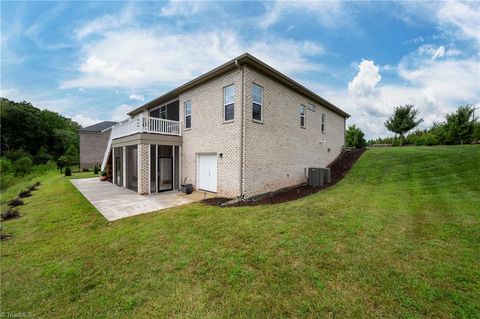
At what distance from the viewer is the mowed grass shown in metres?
2.78

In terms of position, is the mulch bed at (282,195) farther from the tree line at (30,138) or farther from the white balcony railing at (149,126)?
the tree line at (30,138)

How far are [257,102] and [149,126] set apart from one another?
6.07m

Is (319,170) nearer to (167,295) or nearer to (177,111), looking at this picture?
(177,111)

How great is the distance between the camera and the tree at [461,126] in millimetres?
23516

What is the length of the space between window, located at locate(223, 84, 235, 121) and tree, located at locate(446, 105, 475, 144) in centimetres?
3029

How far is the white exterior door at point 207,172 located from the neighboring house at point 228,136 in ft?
0.17

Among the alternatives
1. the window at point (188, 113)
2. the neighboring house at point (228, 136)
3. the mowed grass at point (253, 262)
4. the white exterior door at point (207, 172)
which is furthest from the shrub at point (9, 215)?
the window at point (188, 113)

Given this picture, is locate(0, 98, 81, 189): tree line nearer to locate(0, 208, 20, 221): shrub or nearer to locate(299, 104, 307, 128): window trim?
locate(0, 208, 20, 221): shrub

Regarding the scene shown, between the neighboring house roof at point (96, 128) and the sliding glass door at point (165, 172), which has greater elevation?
the neighboring house roof at point (96, 128)

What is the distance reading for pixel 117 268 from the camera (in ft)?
12.8

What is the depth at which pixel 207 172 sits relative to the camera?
1067 cm

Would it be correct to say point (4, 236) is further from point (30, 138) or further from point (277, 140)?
point (30, 138)

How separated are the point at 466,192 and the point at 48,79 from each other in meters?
26.2

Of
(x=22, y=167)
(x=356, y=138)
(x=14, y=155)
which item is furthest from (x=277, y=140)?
(x=14, y=155)
